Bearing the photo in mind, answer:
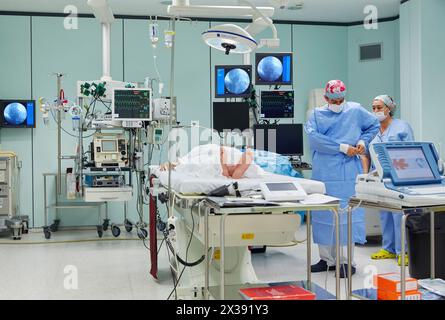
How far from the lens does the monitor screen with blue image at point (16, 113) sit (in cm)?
671

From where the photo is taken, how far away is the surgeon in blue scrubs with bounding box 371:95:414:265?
4.72 m

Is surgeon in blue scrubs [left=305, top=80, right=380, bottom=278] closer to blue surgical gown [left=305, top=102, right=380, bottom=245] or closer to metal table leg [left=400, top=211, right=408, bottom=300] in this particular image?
blue surgical gown [left=305, top=102, right=380, bottom=245]

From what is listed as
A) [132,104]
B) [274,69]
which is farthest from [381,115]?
[132,104]

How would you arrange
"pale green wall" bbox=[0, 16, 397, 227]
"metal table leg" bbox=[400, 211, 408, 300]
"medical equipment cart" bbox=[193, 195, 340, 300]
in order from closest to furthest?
"metal table leg" bbox=[400, 211, 408, 300], "medical equipment cart" bbox=[193, 195, 340, 300], "pale green wall" bbox=[0, 16, 397, 227]

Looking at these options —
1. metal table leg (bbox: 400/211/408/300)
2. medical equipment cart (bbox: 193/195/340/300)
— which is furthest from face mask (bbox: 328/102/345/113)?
metal table leg (bbox: 400/211/408/300)

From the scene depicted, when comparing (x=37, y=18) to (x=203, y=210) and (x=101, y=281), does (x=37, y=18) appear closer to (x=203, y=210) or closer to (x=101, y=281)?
(x=101, y=281)

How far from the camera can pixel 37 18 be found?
22.7 feet

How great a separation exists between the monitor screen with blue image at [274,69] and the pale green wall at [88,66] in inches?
78.3

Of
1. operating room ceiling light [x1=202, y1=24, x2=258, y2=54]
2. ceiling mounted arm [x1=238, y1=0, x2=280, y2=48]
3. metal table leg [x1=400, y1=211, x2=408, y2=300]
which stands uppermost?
ceiling mounted arm [x1=238, y1=0, x2=280, y2=48]

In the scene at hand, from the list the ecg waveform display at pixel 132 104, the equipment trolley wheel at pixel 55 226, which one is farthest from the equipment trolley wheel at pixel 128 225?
the ecg waveform display at pixel 132 104

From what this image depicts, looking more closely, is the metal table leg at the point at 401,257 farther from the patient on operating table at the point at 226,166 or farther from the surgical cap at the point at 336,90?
the surgical cap at the point at 336,90

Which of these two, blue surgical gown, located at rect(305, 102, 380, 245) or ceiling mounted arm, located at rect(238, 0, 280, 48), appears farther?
blue surgical gown, located at rect(305, 102, 380, 245)

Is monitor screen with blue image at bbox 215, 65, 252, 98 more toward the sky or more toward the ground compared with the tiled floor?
more toward the sky

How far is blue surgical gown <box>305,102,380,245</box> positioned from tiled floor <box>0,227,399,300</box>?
39cm
